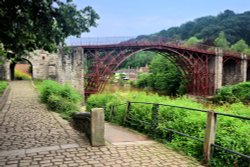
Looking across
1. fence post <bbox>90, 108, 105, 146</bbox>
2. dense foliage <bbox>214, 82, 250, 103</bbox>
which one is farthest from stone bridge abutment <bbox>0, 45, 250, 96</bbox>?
fence post <bbox>90, 108, 105, 146</bbox>

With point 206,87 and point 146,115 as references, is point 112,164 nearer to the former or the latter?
point 146,115

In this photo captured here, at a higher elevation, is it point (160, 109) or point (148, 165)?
point (160, 109)

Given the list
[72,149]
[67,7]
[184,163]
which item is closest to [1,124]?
[72,149]

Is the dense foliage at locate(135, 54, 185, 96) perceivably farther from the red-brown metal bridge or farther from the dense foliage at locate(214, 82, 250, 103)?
the dense foliage at locate(214, 82, 250, 103)

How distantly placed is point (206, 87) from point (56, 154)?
29046 millimetres

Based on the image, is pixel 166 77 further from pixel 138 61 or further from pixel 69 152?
pixel 138 61

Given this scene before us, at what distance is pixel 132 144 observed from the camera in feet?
16.1

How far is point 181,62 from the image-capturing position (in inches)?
1214

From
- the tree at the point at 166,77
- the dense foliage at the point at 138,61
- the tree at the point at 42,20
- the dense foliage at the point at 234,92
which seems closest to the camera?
the tree at the point at 42,20

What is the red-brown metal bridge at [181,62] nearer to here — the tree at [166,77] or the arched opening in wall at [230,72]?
the arched opening in wall at [230,72]

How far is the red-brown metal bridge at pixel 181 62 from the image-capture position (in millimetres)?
22373

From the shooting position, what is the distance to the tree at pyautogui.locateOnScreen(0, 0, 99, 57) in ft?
15.1

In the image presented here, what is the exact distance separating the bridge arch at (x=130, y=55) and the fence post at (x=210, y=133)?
59.8ft

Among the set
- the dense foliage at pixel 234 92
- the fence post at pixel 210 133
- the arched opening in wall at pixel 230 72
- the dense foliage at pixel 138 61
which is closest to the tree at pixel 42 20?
the fence post at pixel 210 133
